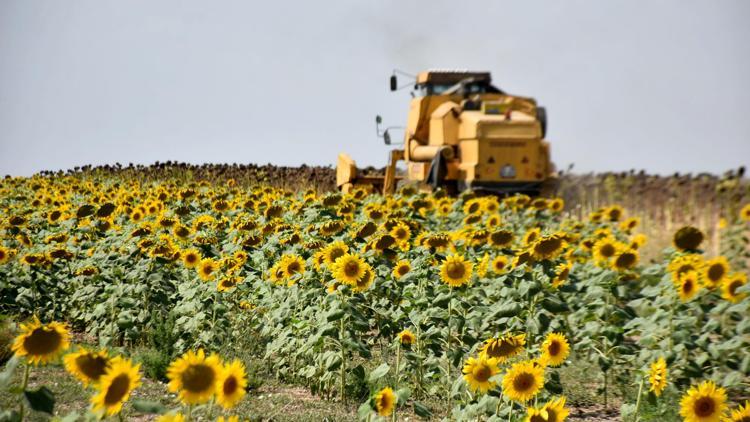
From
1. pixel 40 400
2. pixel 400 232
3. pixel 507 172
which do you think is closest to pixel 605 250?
pixel 400 232

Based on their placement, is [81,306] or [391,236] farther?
[81,306]

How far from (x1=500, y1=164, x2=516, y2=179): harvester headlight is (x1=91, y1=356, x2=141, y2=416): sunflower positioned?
1277cm

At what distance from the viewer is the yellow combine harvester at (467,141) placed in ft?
48.4

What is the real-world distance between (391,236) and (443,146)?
9714mm

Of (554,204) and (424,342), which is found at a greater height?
(554,204)

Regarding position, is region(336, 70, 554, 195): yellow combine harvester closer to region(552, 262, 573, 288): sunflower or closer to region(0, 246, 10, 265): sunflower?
region(552, 262, 573, 288): sunflower

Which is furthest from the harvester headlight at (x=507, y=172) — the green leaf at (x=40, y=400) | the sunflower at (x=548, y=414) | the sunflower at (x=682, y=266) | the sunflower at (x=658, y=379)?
the green leaf at (x=40, y=400)

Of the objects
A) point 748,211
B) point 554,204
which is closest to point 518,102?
point 554,204

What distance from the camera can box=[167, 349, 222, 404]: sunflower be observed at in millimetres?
2584

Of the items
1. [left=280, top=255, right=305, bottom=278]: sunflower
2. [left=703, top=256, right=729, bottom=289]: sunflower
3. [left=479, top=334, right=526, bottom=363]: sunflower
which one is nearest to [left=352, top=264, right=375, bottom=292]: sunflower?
[left=280, top=255, right=305, bottom=278]: sunflower

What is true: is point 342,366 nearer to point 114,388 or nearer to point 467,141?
point 114,388

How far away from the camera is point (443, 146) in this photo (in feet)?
50.3

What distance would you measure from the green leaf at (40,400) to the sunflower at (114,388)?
31cm

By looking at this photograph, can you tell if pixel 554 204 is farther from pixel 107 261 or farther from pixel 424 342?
pixel 107 261
